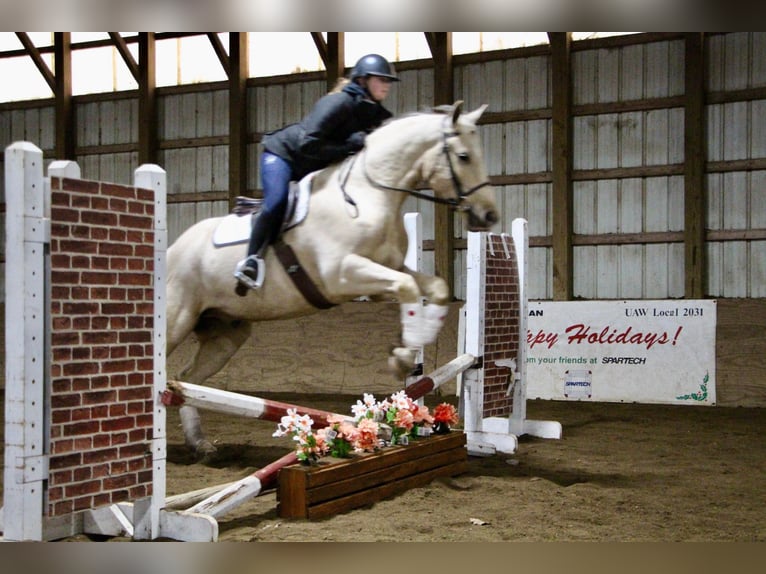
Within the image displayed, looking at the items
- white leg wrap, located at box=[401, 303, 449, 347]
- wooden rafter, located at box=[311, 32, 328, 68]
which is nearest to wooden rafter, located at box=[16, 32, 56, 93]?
wooden rafter, located at box=[311, 32, 328, 68]

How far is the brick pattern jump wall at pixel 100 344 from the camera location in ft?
6.89

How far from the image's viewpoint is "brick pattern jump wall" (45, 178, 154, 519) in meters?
2.10

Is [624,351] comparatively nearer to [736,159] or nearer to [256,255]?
[736,159]

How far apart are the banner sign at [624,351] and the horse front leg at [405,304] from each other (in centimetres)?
315

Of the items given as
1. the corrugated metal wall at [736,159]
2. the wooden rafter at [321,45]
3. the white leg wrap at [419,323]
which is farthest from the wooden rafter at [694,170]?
the white leg wrap at [419,323]

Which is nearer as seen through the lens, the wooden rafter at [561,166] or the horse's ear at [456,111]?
the horse's ear at [456,111]

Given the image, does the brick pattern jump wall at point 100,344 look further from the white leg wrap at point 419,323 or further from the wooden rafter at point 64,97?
the wooden rafter at point 64,97

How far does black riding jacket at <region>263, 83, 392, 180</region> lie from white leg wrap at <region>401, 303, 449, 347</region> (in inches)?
29.8

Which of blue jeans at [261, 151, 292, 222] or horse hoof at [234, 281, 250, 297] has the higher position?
blue jeans at [261, 151, 292, 222]

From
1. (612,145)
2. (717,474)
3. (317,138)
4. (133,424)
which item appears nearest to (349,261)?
(317,138)

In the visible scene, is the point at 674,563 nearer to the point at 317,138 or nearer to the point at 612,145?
the point at 317,138

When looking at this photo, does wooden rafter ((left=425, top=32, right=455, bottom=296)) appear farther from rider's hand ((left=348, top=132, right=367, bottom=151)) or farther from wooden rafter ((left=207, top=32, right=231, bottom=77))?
rider's hand ((left=348, top=132, right=367, bottom=151))

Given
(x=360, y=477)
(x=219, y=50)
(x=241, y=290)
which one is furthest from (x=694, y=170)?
(x=360, y=477)

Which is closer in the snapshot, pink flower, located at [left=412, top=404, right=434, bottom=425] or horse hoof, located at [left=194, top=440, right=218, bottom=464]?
pink flower, located at [left=412, top=404, right=434, bottom=425]
